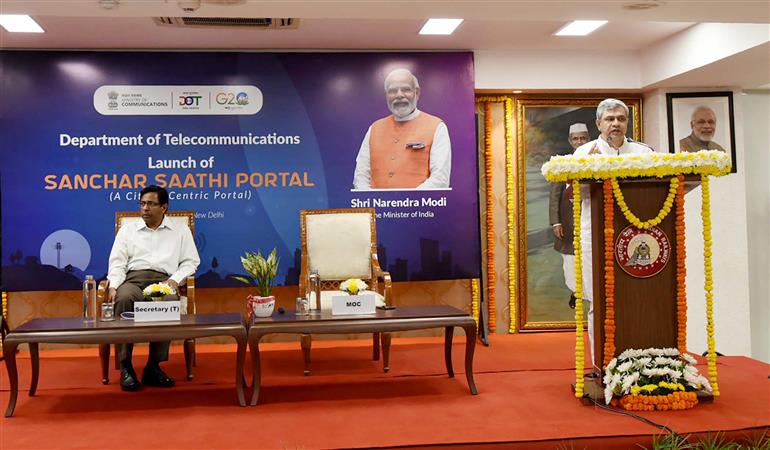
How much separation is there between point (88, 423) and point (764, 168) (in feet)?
21.1

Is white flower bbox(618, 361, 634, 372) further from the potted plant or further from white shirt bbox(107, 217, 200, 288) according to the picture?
white shirt bbox(107, 217, 200, 288)

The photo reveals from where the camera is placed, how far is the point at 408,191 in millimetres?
6316

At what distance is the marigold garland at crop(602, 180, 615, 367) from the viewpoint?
3877 mm

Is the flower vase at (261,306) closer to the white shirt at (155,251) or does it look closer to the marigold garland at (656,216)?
the white shirt at (155,251)

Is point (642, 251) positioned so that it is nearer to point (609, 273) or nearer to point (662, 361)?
point (609, 273)

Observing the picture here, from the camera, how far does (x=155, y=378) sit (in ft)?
15.3

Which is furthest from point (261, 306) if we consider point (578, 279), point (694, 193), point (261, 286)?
point (694, 193)

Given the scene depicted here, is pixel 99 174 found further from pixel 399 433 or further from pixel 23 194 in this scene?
pixel 399 433

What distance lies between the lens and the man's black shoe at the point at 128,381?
4527mm

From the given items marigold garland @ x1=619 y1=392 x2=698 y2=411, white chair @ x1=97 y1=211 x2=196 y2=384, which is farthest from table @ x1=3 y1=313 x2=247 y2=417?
marigold garland @ x1=619 y1=392 x2=698 y2=411

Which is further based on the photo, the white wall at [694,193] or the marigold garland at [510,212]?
the marigold garland at [510,212]

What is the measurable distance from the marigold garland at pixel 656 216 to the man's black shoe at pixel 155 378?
290cm

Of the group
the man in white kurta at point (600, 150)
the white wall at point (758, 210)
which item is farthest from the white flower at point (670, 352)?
the white wall at point (758, 210)

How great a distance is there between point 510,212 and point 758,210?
2.55 meters
